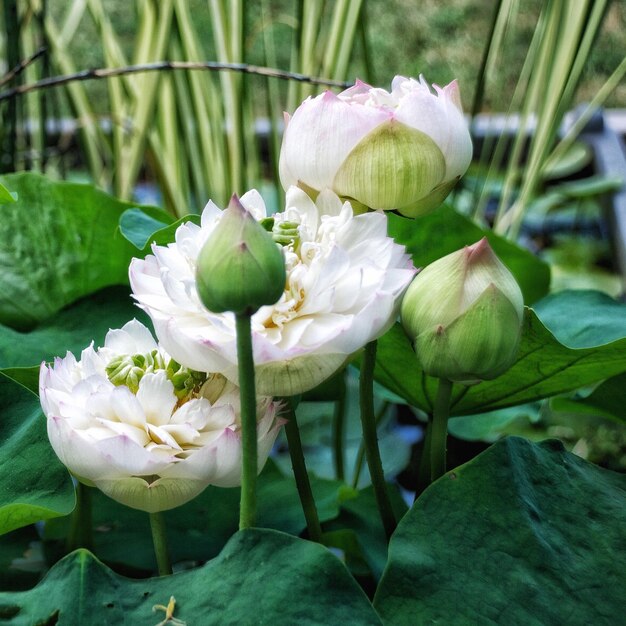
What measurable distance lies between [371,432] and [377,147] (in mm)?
108

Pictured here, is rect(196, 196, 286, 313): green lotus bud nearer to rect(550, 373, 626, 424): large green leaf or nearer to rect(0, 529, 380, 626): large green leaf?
rect(0, 529, 380, 626): large green leaf

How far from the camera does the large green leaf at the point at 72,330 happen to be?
0.43 meters

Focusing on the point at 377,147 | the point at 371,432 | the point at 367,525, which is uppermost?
the point at 377,147

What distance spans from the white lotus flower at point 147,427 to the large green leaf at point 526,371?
0.39 feet

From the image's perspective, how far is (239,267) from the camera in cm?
20

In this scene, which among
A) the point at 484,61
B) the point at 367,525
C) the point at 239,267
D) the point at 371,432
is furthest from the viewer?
the point at 484,61

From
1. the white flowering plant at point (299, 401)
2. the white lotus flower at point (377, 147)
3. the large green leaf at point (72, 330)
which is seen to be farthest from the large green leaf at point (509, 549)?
the large green leaf at point (72, 330)

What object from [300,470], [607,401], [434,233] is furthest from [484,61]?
[300,470]

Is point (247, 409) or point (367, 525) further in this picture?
point (367, 525)

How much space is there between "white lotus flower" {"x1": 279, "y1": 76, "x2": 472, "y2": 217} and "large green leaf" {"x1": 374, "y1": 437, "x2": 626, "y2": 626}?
0.33 feet

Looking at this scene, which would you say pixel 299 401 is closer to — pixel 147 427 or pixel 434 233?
pixel 147 427

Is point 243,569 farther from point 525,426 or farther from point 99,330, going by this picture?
point 525,426

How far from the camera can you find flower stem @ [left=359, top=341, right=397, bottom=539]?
0.95 feet

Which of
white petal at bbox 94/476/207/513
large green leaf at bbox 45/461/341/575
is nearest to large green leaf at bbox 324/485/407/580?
large green leaf at bbox 45/461/341/575
